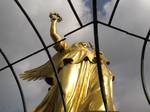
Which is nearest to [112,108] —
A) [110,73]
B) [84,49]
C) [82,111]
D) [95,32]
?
[82,111]

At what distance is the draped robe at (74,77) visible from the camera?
10.7 meters

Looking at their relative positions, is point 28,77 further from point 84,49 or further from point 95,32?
point 95,32

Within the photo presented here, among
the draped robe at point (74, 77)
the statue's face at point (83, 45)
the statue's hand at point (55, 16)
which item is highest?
the statue's hand at point (55, 16)

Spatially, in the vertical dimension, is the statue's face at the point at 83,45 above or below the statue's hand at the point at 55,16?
below

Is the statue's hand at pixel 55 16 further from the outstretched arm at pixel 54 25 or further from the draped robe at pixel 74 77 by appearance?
the draped robe at pixel 74 77

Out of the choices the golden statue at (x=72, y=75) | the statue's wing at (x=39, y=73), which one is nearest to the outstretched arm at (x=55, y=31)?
the golden statue at (x=72, y=75)

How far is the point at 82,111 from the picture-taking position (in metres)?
9.96

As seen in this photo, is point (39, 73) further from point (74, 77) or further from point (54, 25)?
point (54, 25)

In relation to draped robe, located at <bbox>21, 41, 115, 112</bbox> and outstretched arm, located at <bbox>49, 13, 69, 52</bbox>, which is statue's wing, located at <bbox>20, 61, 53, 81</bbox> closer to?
draped robe, located at <bbox>21, 41, 115, 112</bbox>

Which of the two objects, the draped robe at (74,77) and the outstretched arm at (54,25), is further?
the outstretched arm at (54,25)

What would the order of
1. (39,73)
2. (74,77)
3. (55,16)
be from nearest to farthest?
1. (55,16)
2. (74,77)
3. (39,73)

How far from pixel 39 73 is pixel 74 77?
2.95 ft

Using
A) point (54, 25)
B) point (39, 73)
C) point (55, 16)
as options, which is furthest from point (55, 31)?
point (39, 73)

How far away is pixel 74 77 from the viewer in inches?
458
